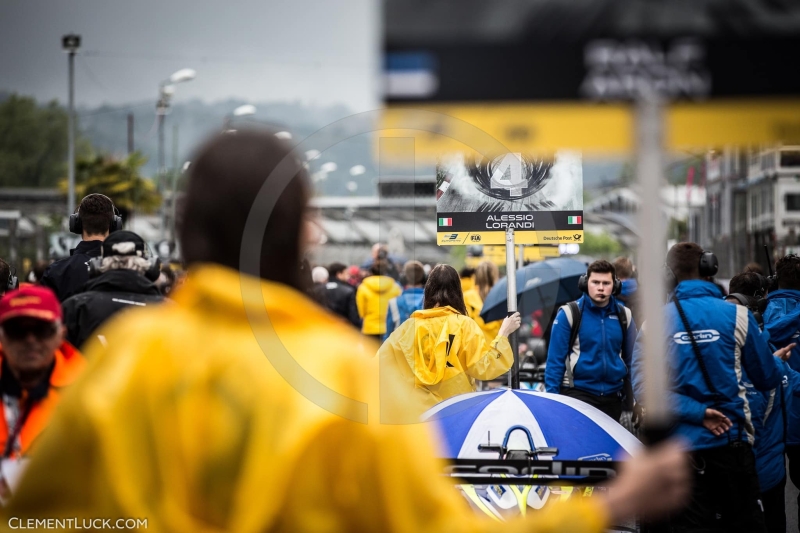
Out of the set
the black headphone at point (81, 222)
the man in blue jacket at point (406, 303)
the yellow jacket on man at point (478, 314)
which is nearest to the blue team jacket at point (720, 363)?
the black headphone at point (81, 222)

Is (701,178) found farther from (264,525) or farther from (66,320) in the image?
(264,525)

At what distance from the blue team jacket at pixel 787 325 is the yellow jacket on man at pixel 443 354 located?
210cm

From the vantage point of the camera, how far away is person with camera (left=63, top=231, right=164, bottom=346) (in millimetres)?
5023

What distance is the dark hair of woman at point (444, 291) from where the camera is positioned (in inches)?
279

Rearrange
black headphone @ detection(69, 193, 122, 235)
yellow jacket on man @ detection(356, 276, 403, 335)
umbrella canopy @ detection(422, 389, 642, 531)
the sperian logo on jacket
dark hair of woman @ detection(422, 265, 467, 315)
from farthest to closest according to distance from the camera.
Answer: yellow jacket on man @ detection(356, 276, 403, 335)
dark hair of woman @ detection(422, 265, 467, 315)
black headphone @ detection(69, 193, 122, 235)
the sperian logo on jacket
umbrella canopy @ detection(422, 389, 642, 531)

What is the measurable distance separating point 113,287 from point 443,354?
2.37m

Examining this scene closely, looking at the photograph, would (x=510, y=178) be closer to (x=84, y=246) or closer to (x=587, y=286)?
(x=587, y=286)

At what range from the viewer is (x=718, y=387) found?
223 inches

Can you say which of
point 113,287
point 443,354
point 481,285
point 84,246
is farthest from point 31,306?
point 481,285

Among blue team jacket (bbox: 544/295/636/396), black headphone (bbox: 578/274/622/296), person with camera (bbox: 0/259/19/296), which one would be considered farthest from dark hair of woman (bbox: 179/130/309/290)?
black headphone (bbox: 578/274/622/296)

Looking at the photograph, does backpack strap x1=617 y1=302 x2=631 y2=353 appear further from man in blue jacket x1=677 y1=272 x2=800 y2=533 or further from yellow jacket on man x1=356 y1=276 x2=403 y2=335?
yellow jacket on man x1=356 y1=276 x2=403 y2=335

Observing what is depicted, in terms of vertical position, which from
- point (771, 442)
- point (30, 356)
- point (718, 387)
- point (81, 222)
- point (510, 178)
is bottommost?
point (771, 442)

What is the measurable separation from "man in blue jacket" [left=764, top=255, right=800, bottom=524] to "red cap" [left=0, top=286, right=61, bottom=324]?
17.6ft

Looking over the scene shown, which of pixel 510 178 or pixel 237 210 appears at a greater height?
pixel 510 178
